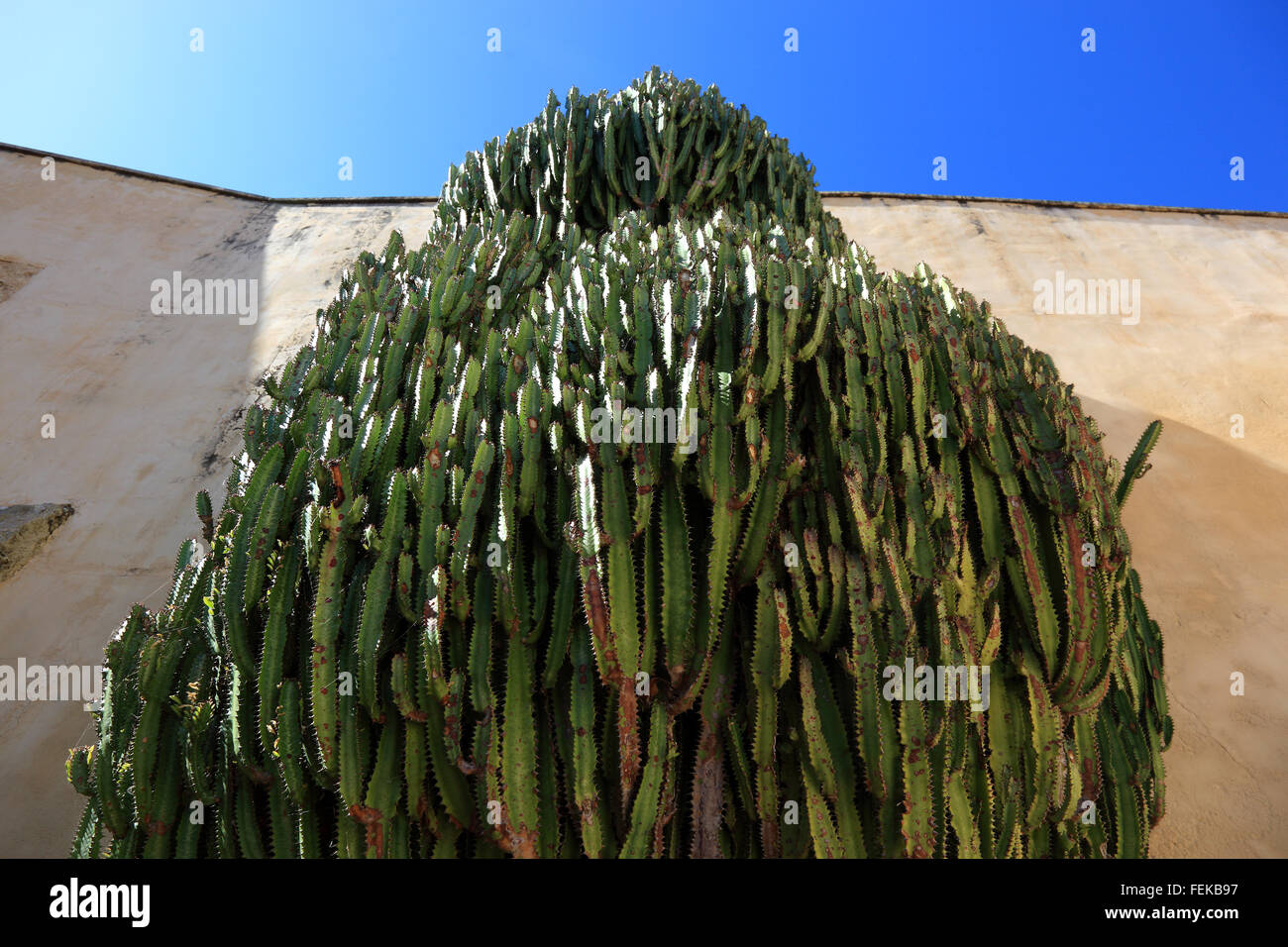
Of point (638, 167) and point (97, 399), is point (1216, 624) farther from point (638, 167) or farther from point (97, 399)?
point (97, 399)

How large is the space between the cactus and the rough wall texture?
3.16ft

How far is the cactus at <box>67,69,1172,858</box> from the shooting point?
6.82 ft

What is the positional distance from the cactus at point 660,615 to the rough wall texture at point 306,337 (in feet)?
3.16

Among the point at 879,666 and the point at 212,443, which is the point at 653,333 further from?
the point at 212,443

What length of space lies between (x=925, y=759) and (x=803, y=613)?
49cm

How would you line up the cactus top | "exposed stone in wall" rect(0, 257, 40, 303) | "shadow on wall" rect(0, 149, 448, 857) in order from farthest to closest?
"exposed stone in wall" rect(0, 257, 40, 303) → the cactus top → "shadow on wall" rect(0, 149, 448, 857)

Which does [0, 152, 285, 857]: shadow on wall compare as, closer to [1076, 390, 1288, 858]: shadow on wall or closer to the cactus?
the cactus

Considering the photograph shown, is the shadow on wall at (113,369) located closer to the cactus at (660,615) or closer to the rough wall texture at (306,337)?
the rough wall texture at (306,337)

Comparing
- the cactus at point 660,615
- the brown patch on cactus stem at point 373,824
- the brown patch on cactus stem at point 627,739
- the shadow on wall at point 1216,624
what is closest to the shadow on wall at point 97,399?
the cactus at point 660,615

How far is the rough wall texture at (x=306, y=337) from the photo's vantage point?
336 cm

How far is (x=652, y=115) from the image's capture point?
4945 mm

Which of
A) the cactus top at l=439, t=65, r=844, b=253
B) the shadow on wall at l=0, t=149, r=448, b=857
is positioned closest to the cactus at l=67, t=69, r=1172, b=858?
the shadow on wall at l=0, t=149, r=448, b=857

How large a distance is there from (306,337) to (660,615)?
4.91 m
